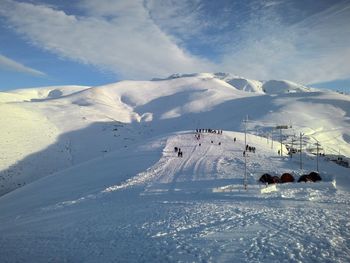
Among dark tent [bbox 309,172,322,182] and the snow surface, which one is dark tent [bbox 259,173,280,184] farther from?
dark tent [bbox 309,172,322,182]

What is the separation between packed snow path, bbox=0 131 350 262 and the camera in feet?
47.8

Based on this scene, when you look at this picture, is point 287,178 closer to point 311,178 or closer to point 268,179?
point 311,178

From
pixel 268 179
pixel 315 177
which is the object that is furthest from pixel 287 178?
pixel 315 177

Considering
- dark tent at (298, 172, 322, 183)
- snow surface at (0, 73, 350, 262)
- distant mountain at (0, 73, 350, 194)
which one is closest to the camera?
snow surface at (0, 73, 350, 262)

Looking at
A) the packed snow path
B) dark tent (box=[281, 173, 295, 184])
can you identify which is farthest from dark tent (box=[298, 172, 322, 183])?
the packed snow path

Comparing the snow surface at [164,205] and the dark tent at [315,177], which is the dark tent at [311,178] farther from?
the snow surface at [164,205]

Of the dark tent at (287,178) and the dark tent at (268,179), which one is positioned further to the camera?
the dark tent at (287,178)

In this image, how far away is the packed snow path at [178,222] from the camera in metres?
14.6

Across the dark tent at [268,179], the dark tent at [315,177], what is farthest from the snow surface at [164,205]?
the dark tent at [315,177]

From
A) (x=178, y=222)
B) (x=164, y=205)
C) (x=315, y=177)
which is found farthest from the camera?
(x=315, y=177)

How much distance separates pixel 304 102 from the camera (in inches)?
5458

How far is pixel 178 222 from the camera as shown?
62.0 feet

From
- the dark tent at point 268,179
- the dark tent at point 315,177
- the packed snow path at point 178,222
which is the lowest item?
the packed snow path at point 178,222

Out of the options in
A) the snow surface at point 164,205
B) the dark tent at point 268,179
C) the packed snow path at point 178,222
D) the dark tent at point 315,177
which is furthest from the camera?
the dark tent at point 315,177
